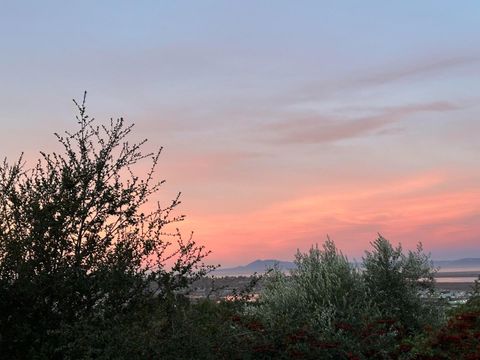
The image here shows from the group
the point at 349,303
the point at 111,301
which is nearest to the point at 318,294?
the point at 349,303

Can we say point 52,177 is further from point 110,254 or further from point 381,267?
point 381,267

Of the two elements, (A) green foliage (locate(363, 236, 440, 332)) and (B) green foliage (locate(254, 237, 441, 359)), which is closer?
(B) green foliage (locate(254, 237, 441, 359))

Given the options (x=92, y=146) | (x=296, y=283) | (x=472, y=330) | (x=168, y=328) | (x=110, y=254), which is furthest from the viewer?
(x=296, y=283)

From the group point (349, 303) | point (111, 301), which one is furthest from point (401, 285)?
point (111, 301)

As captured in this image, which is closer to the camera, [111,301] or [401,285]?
[111,301]

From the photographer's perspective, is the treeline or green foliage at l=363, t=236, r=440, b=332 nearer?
the treeline

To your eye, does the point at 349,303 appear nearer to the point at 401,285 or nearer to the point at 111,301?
the point at 401,285

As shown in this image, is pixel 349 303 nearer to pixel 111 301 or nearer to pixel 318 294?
pixel 318 294

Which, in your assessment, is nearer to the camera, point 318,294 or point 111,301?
point 111,301

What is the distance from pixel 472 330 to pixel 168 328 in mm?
6067

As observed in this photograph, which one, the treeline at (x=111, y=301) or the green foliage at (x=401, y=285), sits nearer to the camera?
the treeline at (x=111, y=301)

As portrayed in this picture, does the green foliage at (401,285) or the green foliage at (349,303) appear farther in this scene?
the green foliage at (401,285)

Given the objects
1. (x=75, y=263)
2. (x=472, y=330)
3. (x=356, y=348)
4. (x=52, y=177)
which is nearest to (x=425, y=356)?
(x=356, y=348)

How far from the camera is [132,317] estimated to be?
348 inches
